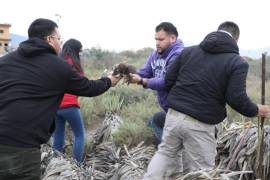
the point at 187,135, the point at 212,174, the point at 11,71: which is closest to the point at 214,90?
the point at 187,135

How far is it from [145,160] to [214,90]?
231 centimetres

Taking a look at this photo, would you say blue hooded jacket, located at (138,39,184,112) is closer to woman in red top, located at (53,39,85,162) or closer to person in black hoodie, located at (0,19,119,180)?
woman in red top, located at (53,39,85,162)

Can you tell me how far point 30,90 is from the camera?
4.60m

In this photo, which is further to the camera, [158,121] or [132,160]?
[132,160]

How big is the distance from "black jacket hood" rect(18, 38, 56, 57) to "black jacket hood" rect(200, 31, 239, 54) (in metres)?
1.45

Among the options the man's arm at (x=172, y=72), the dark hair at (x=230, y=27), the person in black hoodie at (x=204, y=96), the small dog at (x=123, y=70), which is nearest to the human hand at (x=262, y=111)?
the person in black hoodie at (x=204, y=96)

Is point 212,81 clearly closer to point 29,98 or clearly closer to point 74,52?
point 29,98

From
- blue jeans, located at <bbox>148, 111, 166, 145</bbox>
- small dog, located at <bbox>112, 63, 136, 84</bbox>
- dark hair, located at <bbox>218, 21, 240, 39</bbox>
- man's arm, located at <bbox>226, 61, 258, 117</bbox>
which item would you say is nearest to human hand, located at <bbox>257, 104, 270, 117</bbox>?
man's arm, located at <bbox>226, 61, 258, 117</bbox>

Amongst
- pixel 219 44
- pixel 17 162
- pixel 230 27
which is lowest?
pixel 17 162

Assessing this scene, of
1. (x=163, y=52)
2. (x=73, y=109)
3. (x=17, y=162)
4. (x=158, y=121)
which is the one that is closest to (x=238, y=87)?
(x=163, y=52)

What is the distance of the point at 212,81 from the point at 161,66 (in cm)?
121

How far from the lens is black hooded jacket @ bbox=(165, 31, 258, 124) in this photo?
4973 mm

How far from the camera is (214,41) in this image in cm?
510

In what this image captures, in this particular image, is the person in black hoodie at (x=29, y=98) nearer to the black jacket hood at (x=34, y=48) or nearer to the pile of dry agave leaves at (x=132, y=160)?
the black jacket hood at (x=34, y=48)
